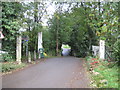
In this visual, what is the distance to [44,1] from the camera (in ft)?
33.8

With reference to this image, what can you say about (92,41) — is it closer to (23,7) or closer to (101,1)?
(101,1)

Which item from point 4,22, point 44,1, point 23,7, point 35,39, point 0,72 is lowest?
point 0,72

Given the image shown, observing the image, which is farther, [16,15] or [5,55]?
[16,15]

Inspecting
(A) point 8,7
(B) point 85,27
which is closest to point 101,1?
(B) point 85,27

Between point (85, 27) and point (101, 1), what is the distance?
4.18 metres

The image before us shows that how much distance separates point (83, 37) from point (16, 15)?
837cm

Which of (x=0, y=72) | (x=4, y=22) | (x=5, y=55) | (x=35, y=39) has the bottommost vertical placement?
(x=0, y=72)

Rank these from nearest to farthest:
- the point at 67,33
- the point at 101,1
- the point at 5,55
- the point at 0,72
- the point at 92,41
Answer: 1. the point at 0,72
2. the point at 5,55
3. the point at 101,1
4. the point at 92,41
5. the point at 67,33

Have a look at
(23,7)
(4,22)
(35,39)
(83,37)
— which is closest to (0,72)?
(4,22)

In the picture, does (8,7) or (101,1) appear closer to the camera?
(8,7)

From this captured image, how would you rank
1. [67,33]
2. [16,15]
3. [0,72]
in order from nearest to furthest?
[0,72]
[16,15]
[67,33]

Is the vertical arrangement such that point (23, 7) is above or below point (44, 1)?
below

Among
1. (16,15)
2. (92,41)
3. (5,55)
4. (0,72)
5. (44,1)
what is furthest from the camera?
(92,41)

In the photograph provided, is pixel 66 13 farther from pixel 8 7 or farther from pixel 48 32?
pixel 8 7
